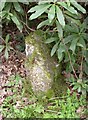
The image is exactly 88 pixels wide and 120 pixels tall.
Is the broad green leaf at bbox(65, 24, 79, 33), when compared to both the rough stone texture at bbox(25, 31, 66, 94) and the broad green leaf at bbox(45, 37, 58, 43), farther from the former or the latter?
the rough stone texture at bbox(25, 31, 66, 94)

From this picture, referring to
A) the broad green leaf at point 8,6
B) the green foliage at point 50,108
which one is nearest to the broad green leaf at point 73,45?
the green foliage at point 50,108

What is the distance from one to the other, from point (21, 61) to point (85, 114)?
3.87 ft

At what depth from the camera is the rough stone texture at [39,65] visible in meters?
3.33

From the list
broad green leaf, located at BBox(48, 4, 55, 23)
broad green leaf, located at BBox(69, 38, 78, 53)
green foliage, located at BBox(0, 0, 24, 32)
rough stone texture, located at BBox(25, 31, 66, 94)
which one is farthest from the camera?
rough stone texture, located at BBox(25, 31, 66, 94)

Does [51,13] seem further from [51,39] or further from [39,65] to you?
[39,65]

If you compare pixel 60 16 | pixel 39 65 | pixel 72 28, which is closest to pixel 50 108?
pixel 39 65

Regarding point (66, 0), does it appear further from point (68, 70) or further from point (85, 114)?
point (85, 114)

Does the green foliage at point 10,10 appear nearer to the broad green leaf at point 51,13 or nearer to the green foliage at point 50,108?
the broad green leaf at point 51,13

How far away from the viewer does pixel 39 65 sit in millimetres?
3350

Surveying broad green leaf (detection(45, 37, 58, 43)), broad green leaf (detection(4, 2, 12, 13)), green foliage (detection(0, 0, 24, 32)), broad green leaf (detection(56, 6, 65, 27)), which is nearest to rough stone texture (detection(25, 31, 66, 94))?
broad green leaf (detection(45, 37, 58, 43))

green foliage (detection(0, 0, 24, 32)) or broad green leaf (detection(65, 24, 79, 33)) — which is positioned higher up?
green foliage (detection(0, 0, 24, 32))

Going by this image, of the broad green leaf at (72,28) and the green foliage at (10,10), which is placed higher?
the green foliage at (10,10)

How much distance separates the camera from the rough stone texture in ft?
10.9

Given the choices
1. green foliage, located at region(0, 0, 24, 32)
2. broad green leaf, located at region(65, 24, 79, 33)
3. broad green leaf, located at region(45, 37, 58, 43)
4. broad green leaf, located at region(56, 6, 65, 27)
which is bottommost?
broad green leaf, located at region(45, 37, 58, 43)
